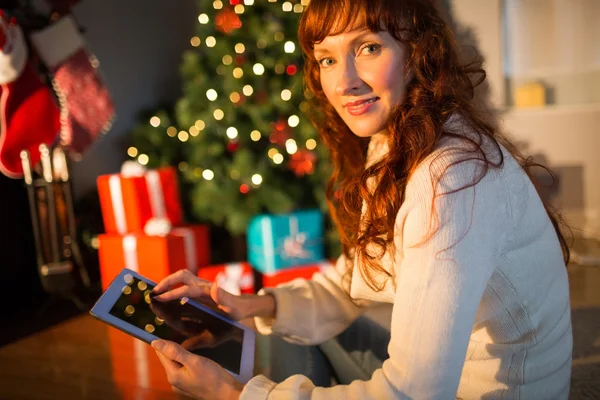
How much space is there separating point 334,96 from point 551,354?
Result: 0.47m

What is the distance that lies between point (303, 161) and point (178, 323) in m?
1.39

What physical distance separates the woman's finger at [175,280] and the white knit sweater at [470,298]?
0.26m

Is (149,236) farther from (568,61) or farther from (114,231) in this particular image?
(568,61)

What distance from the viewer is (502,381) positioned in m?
0.71

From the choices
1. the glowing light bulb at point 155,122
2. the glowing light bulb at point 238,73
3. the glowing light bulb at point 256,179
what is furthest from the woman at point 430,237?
the glowing light bulb at point 155,122

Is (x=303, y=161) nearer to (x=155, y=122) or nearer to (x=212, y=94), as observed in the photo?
(x=212, y=94)

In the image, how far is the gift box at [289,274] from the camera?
2.08 meters

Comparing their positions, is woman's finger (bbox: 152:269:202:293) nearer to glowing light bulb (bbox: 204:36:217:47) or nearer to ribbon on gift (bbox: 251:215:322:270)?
ribbon on gift (bbox: 251:215:322:270)

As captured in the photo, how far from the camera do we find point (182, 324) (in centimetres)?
81

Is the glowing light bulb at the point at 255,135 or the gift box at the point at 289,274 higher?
the glowing light bulb at the point at 255,135

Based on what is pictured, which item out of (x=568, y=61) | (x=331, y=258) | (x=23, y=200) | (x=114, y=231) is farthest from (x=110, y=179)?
(x=568, y=61)

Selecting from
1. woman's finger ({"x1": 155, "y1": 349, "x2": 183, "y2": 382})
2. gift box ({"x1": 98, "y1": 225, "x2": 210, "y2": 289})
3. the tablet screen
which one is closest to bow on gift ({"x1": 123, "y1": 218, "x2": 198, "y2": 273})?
gift box ({"x1": 98, "y1": 225, "x2": 210, "y2": 289})

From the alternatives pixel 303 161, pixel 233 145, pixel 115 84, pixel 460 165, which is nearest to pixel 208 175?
pixel 233 145

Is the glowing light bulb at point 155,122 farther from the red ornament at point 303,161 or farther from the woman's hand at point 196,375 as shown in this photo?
the woman's hand at point 196,375
